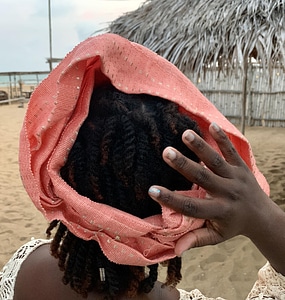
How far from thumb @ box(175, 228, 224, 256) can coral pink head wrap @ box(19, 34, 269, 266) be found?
0.01 meters

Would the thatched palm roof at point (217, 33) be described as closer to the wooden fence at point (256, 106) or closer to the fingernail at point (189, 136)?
the fingernail at point (189, 136)

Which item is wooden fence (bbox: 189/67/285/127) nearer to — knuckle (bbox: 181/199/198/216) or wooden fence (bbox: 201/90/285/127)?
wooden fence (bbox: 201/90/285/127)

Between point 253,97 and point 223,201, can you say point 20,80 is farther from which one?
point 223,201

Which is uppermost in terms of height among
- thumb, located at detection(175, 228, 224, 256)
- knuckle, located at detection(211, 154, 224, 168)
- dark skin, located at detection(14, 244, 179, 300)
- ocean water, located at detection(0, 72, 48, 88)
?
knuckle, located at detection(211, 154, 224, 168)

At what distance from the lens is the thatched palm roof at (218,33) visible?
3838 mm

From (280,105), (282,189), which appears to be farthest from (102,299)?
(280,105)

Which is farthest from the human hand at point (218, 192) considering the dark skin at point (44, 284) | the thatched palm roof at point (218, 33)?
the thatched palm roof at point (218, 33)

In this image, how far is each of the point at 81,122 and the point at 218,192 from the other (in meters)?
0.28

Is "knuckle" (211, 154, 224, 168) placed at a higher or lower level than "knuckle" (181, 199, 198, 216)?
higher

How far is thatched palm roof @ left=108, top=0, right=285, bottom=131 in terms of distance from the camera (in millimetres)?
3838

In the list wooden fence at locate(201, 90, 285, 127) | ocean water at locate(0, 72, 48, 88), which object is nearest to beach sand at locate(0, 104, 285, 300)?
wooden fence at locate(201, 90, 285, 127)

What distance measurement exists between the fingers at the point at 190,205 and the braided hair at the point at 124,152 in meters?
0.13

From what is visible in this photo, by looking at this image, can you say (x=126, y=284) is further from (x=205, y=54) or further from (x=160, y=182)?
(x=205, y=54)

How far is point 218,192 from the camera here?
0.63m
